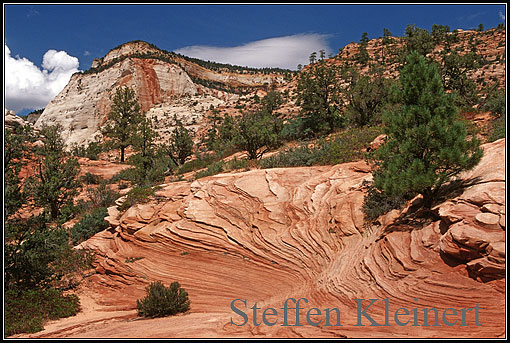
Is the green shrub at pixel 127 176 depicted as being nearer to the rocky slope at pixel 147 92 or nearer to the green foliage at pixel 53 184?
the green foliage at pixel 53 184

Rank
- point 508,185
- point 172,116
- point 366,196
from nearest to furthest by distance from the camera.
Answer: point 508,185, point 366,196, point 172,116

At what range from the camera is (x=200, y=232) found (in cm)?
1018

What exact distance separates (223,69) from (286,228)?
114 metres

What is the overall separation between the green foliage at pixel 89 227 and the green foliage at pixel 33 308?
15.2 feet

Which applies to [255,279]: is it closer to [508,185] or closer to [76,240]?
[508,185]

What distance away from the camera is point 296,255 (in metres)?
8.60

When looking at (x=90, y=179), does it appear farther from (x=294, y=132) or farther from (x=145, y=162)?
(x=294, y=132)

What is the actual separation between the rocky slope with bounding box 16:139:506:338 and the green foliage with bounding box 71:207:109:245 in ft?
3.83

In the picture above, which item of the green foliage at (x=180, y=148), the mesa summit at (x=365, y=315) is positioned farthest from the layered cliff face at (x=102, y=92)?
the mesa summit at (x=365, y=315)

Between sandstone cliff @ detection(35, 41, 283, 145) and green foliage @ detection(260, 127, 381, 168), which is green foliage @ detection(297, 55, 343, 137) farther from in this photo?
sandstone cliff @ detection(35, 41, 283, 145)

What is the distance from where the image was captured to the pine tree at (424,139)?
22.7ft

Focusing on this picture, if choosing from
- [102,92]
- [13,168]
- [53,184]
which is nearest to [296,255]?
[13,168]

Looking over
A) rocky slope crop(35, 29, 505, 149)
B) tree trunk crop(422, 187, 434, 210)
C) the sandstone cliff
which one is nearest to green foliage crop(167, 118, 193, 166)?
rocky slope crop(35, 29, 505, 149)

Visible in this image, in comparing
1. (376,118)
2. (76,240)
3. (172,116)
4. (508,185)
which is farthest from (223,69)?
(508,185)
